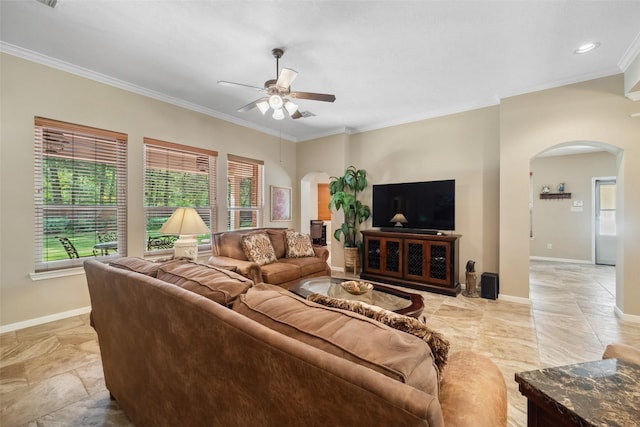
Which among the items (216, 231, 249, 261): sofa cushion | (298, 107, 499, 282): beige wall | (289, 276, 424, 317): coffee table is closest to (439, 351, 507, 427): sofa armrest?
(289, 276, 424, 317): coffee table

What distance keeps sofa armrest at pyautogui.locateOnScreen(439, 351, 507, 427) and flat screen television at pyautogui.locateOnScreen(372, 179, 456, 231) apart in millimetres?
3358

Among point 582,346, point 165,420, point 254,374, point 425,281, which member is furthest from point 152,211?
point 582,346

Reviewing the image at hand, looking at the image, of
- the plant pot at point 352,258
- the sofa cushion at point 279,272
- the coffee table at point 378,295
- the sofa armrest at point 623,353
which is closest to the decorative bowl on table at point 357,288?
the coffee table at point 378,295

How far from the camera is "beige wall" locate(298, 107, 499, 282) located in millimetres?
4023

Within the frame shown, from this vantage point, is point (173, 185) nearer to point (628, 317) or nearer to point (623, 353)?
point (623, 353)

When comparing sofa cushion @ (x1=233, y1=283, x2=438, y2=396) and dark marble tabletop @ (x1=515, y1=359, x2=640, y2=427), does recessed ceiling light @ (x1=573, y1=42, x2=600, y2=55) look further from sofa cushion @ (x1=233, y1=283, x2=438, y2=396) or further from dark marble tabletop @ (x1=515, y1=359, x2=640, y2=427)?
sofa cushion @ (x1=233, y1=283, x2=438, y2=396)

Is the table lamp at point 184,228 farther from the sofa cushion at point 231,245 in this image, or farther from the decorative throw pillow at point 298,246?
the decorative throw pillow at point 298,246

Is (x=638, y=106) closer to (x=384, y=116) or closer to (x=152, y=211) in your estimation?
(x=384, y=116)

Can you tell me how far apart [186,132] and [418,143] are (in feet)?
12.2

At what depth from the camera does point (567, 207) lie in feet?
20.8

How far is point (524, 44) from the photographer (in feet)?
8.57

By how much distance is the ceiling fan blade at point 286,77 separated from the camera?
2.40m

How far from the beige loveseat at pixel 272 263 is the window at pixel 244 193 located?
1.06 meters

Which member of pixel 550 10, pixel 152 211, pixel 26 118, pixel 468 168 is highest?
pixel 550 10
